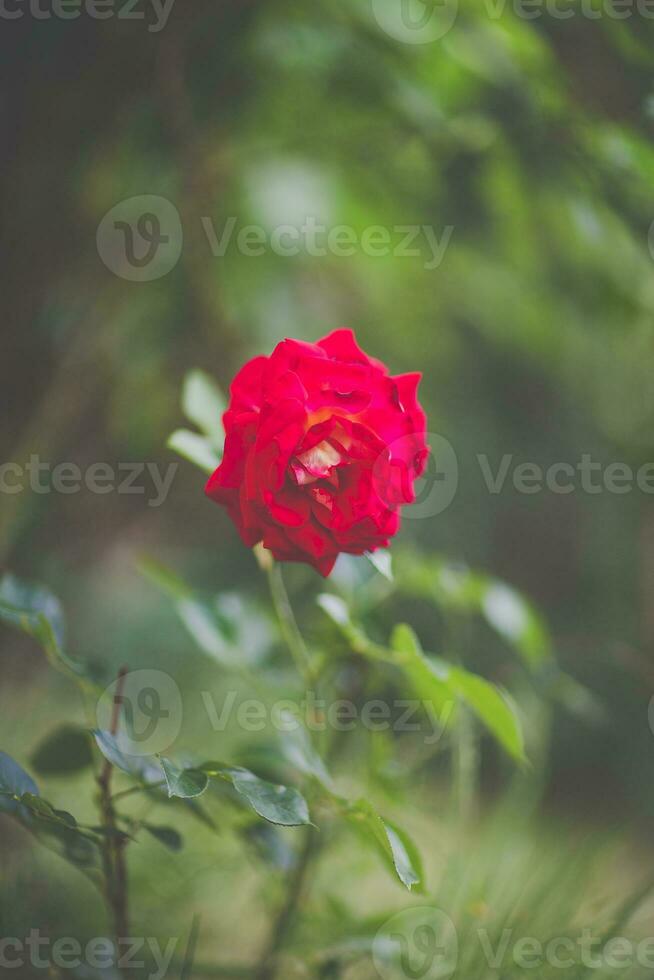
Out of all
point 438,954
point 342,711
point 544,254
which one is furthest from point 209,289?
point 438,954

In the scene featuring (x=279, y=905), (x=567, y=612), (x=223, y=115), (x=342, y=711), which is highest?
(x=223, y=115)

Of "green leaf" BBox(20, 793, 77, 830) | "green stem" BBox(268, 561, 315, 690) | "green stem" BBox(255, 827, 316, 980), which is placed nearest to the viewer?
"green leaf" BBox(20, 793, 77, 830)

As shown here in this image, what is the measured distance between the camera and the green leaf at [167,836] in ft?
1.64

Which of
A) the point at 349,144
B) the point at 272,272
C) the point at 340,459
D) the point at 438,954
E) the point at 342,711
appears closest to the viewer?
the point at 340,459

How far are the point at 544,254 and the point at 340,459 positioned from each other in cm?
61

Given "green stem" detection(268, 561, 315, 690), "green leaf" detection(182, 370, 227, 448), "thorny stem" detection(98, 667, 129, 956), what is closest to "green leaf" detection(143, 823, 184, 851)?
"thorny stem" detection(98, 667, 129, 956)

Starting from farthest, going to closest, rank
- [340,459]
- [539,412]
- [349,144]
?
1. [539,412]
2. [349,144]
3. [340,459]

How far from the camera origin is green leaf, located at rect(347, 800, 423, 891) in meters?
0.42

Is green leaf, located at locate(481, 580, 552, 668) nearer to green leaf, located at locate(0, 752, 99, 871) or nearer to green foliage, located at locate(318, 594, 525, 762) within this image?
green foliage, located at locate(318, 594, 525, 762)

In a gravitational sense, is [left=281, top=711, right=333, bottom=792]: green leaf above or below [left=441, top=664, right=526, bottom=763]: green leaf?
below

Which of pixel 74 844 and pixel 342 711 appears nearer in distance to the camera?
pixel 74 844

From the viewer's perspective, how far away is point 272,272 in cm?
102

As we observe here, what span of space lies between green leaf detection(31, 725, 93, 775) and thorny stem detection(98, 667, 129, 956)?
9 cm

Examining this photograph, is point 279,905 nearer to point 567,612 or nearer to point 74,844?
point 74,844
